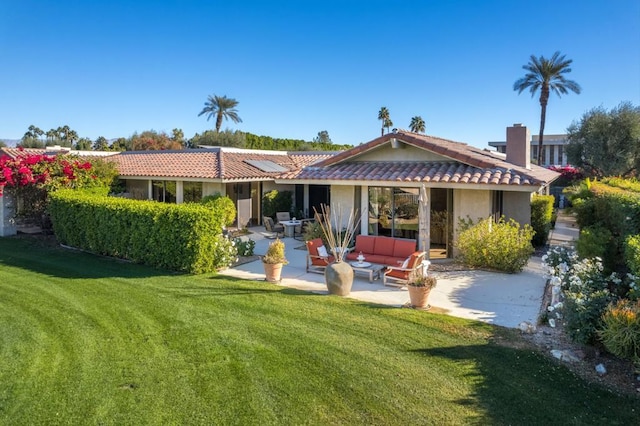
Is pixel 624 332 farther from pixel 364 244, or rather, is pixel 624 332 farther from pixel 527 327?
pixel 364 244

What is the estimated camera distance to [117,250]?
16.0m

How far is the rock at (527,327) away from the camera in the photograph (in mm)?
9266

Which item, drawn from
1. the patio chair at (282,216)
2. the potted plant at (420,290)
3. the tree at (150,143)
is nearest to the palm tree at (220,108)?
the tree at (150,143)

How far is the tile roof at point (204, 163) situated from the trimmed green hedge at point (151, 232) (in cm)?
721

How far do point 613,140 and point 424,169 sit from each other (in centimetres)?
2952

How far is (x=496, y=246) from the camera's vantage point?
571 inches

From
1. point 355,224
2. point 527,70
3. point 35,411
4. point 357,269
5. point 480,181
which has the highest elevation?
point 527,70

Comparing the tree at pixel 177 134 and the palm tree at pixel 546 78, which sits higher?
the palm tree at pixel 546 78

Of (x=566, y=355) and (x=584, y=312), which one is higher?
(x=584, y=312)

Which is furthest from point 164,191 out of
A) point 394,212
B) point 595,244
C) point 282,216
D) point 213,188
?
point 595,244

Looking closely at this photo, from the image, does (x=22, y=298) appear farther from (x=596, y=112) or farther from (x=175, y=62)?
(x=596, y=112)

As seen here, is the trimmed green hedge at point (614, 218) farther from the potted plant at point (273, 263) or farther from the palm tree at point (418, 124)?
the palm tree at point (418, 124)

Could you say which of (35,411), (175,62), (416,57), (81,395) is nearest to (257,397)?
Answer: (81,395)

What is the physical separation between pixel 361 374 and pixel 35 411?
16.1 feet
